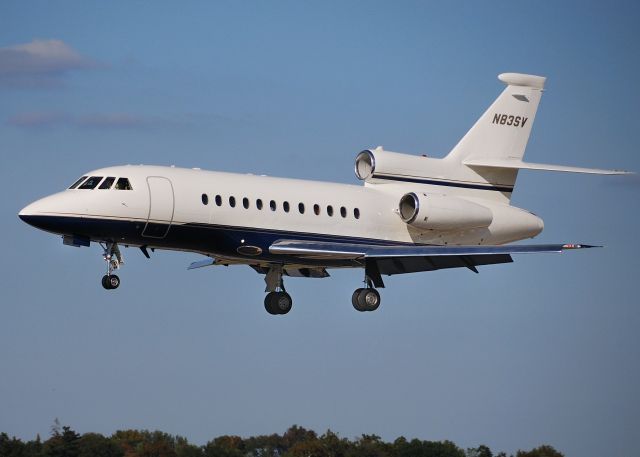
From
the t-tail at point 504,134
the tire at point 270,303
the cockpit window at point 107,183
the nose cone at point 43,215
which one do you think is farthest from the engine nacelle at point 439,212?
the nose cone at point 43,215

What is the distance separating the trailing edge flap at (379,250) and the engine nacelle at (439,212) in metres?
1.25

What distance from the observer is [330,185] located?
155 ft

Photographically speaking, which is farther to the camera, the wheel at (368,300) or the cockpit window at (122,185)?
the wheel at (368,300)

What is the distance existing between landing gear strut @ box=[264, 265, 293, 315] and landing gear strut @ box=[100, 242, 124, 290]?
5.97 m

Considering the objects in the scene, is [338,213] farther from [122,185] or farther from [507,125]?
[507,125]

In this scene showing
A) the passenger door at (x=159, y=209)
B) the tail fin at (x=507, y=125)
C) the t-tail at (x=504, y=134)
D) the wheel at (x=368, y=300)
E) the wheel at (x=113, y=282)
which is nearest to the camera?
the passenger door at (x=159, y=209)

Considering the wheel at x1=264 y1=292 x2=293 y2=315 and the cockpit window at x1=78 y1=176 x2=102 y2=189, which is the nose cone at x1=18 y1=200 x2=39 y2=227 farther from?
the wheel at x1=264 y1=292 x2=293 y2=315

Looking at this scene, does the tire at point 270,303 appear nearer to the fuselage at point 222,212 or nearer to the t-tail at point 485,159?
the fuselage at point 222,212

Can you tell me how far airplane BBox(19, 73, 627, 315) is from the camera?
4306 centimetres

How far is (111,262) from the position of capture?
1719 inches

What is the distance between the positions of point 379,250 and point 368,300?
5.56 feet

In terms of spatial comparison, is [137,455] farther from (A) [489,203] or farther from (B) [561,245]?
(B) [561,245]

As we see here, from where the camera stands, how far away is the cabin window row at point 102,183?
142 feet

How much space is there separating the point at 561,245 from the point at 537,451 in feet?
62.8
